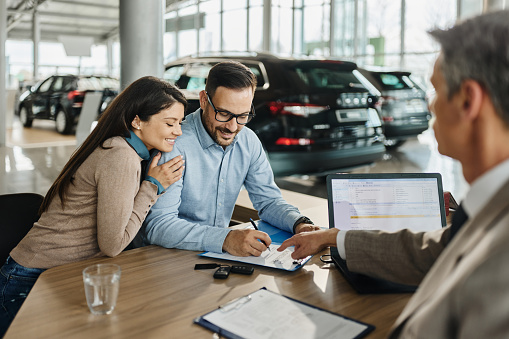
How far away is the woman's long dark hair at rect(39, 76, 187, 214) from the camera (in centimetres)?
187

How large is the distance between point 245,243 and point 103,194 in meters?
0.51

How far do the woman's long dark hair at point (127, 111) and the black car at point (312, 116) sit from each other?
299 cm

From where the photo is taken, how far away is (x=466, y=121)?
792 mm

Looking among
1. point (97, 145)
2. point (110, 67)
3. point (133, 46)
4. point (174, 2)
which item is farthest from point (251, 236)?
point (110, 67)

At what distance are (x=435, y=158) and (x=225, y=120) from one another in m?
6.35

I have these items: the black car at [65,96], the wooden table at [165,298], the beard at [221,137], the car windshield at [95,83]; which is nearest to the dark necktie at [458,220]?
the wooden table at [165,298]

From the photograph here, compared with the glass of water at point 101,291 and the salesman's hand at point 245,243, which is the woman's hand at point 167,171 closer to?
the salesman's hand at point 245,243

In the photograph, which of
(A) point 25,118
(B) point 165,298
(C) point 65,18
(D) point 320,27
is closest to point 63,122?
(A) point 25,118

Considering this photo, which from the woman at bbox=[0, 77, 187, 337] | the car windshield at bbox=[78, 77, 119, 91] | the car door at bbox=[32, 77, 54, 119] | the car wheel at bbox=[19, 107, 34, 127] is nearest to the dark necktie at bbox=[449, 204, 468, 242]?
the woman at bbox=[0, 77, 187, 337]

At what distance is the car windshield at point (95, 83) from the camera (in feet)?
34.3

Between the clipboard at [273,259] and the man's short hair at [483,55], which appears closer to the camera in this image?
the man's short hair at [483,55]

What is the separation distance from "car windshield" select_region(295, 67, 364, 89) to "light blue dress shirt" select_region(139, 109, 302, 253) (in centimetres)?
288

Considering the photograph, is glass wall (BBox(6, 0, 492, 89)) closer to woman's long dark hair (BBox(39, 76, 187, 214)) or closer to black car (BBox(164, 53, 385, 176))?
black car (BBox(164, 53, 385, 176))

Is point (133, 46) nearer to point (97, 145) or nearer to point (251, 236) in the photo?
point (97, 145)
